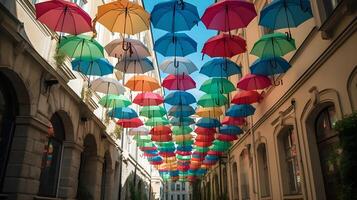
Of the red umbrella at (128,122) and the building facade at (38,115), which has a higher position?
the red umbrella at (128,122)

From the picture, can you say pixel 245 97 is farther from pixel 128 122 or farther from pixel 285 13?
pixel 128 122

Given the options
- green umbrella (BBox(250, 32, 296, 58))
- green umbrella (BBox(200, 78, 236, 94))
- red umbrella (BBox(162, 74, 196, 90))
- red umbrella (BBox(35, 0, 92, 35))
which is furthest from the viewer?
green umbrella (BBox(200, 78, 236, 94))

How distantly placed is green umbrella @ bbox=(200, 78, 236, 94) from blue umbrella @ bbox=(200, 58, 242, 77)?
108cm

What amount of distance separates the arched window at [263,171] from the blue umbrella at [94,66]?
26.7 feet

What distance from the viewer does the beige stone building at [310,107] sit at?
674 centimetres

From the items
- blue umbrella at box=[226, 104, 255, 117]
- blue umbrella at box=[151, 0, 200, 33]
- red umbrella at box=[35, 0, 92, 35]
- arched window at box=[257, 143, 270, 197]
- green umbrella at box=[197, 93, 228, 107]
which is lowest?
arched window at box=[257, 143, 270, 197]

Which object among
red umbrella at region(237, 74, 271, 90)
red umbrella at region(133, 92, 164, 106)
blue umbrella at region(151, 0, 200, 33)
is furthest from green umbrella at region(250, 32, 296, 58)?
red umbrella at region(133, 92, 164, 106)

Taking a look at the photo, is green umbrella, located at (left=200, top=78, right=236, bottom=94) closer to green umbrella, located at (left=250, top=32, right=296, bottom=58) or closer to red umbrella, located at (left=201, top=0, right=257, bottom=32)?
green umbrella, located at (left=250, top=32, right=296, bottom=58)

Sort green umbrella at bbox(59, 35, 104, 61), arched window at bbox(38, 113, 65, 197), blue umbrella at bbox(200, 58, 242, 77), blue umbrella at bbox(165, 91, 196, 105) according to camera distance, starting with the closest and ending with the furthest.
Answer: green umbrella at bbox(59, 35, 104, 61), arched window at bbox(38, 113, 65, 197), blue umbrella at bbox(200, 58, 242, 77), blue umbrella at bbox(165, 91, 196, 105)

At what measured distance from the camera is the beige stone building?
674 centimetres

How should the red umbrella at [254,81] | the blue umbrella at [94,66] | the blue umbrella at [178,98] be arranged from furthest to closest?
1. the blue umbrella at [178,98]
2. the red umbrella at [254,81]
3. the blue umbrella at [94,66]

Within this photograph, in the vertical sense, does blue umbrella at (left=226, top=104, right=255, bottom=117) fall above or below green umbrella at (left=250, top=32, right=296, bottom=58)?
below

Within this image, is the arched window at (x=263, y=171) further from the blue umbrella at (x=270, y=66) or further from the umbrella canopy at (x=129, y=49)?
the umbrella canopy at (x=129, y=49)

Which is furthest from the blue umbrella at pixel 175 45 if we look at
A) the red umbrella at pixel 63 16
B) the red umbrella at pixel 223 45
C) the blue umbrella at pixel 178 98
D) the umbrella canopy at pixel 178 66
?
the blue umbrella at pixel 178 98
